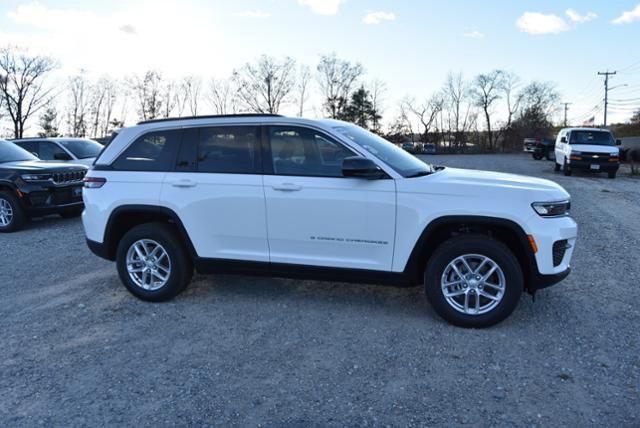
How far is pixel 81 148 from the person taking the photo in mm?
12062

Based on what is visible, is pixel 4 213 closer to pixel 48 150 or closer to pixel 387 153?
pixel 48 150

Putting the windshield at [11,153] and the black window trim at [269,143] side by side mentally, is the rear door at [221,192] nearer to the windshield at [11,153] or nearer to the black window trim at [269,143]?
the black window trim at [269,143]

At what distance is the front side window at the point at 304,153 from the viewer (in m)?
4.25

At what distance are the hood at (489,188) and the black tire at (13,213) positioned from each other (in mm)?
7615

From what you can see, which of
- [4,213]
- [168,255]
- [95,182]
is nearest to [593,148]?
[168,255]

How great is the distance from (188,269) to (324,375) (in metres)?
1.99

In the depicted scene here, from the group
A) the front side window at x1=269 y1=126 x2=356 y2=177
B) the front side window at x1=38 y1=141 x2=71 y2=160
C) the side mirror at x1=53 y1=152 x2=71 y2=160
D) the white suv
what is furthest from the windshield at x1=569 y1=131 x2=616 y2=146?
the front side window at x1=38 y1=141 x2=71 y2=160

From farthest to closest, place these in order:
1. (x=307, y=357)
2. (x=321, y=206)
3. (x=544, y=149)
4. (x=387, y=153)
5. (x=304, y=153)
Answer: (x=544, y=149), (x=387, y=153), (x=304, y=153), (x=321, y=206), (x=307, y=357)

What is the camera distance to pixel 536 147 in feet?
106

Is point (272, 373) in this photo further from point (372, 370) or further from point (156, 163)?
point (156, 163)

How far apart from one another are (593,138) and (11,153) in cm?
1879

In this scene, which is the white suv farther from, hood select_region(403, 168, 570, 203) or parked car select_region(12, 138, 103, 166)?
parked car select_region(12, 138, 103, 166)

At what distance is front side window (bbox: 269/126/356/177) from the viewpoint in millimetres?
4254

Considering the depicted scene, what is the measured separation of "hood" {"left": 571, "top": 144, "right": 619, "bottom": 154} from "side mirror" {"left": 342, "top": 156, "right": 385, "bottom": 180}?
16.6 meters
